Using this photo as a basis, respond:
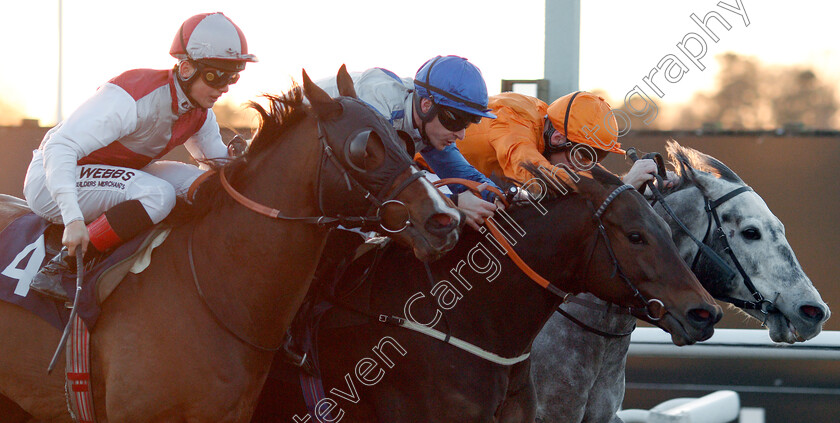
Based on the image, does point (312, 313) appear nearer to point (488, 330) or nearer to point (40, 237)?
point (488, 330)

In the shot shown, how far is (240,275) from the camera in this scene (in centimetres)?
258

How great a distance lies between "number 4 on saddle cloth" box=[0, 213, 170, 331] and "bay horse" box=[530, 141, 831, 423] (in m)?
1.68

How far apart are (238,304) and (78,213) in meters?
0.54

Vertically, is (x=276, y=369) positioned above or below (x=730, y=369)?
above

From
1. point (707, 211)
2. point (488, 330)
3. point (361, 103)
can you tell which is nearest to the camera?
point (361, 103)

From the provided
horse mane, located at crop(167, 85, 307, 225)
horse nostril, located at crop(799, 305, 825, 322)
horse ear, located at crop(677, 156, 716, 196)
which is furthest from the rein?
horse nostril, located at crop(799, 305, 825, 322)

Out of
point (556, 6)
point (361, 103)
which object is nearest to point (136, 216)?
point (361, 103)

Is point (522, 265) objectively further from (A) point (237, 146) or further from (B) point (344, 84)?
(A) point (237, 146)

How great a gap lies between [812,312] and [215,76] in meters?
2.41

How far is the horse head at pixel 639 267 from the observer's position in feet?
8.96

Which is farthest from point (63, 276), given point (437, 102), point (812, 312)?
point (812, 312)

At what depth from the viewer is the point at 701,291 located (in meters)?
2.76

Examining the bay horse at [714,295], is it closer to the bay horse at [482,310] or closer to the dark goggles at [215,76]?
the bay horse at [482,310]

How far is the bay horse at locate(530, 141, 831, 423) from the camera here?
3303mm
